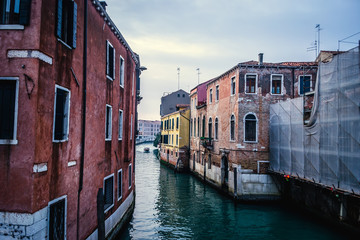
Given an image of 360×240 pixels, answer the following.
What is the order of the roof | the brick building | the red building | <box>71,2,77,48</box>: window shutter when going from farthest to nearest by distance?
the brick building
the roof
<box>71,2,77,48</box>: window shutter
the red building

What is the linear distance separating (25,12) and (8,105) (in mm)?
1736

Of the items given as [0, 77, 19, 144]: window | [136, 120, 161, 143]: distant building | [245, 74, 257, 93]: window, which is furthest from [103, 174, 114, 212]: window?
[136, 120, 161, 143]: distant building

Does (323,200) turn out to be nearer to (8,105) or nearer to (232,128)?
(232,128)

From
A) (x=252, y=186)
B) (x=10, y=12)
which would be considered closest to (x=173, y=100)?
(x=252, y=186)

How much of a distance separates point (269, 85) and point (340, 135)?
7.40m

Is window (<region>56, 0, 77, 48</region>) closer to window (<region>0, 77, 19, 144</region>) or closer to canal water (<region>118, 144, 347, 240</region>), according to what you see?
window (<region>0, 77, 19, 144</region>)

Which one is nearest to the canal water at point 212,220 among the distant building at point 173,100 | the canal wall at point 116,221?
the canal wall at point 116,221

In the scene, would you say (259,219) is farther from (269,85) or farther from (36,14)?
(36,14)

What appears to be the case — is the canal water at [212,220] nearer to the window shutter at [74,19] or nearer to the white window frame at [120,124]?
the white window frame at [120,124]

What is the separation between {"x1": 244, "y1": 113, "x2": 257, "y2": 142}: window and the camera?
16812mm

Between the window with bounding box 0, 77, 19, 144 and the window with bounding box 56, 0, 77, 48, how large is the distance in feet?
5.02

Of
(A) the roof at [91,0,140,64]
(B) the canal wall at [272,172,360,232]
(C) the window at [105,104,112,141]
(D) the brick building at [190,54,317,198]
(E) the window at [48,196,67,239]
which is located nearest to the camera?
(E) the window at [48,196,67,239]

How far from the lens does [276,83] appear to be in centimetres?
1709

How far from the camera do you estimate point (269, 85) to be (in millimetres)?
16922
